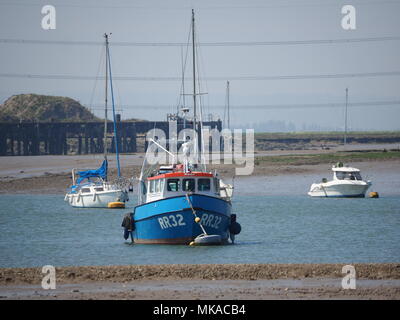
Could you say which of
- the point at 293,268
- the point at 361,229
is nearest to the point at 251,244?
the point at 361,229

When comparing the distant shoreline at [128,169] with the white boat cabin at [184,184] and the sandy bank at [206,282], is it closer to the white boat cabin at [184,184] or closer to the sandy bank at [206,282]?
the white boat cabin at [184,184]

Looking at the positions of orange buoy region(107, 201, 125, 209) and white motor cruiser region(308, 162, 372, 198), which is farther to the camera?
white motor cruiser region(308, 162, 372, 198)

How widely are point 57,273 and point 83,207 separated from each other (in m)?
34.0

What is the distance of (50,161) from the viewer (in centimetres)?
10388

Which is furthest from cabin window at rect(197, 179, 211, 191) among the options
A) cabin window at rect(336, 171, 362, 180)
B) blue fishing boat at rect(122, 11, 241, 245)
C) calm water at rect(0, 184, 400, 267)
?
cabin window at rect(336, 171, 362, 180)

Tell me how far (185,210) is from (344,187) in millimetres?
32528

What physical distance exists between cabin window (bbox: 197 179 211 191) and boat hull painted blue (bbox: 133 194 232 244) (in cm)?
89

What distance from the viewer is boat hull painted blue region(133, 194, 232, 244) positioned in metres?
34.0

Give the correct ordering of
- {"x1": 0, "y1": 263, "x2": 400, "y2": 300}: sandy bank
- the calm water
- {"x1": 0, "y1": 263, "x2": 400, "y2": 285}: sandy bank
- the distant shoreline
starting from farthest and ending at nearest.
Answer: the distant shoreline
the calm water
{"x1": 0, "y1": 263, "x2": 400, "y2": 285}: sandy bank
{"x1": 0, "y1": 263, "x2": 400, "y2": 300}: sandy bank

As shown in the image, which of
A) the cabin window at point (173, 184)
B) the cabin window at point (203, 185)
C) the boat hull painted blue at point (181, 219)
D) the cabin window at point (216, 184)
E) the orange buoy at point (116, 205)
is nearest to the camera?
the boat hull painted blue at point (181, 219)

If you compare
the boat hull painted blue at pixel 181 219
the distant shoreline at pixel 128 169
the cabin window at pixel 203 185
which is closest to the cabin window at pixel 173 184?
the cabin window at pixel 203 185

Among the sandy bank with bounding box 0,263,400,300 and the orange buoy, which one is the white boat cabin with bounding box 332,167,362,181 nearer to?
the orange buoy

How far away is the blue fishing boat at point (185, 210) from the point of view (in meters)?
34.1
